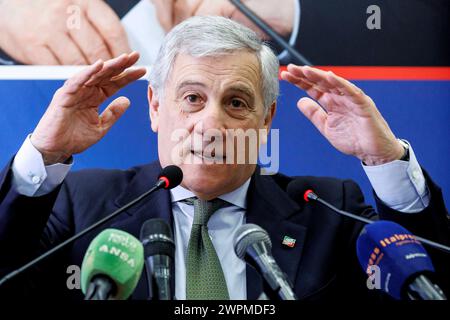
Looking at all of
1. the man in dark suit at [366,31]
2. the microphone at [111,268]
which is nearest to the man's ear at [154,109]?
the man in dark suit at [366,31]

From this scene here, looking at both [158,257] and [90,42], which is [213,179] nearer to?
[158,257]

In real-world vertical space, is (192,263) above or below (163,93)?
below

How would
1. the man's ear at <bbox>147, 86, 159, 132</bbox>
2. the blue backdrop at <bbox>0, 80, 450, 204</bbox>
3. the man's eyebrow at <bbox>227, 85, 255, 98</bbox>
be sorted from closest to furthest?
the man's eyebrow at <bbox>227, 85, 255, 98</bbox> < the man's ear at <bbox>147, 86, 159, 132</bbox> < the blue backdrop at <bbox>0, 80, 450, 204</bbox>

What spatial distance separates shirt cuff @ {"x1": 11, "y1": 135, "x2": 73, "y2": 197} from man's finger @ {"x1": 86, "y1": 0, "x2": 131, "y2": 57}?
0.83 metres

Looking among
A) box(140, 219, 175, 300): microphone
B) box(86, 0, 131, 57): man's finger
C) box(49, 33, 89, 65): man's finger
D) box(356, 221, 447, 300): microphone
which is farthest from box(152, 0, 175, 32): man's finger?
box(356, 221, 447, 300): microphone

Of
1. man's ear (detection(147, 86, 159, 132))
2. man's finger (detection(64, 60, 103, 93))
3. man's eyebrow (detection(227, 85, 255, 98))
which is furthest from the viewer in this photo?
man's ear (detection(147, 86, 159, 132))

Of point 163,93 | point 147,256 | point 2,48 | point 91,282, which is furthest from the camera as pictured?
point 2,48

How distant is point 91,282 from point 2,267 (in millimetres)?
780

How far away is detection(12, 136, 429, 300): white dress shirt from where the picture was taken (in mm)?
1932

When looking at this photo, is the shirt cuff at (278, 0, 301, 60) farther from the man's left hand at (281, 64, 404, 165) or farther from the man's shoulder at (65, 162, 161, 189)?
the man's shoulder at (65, 162, 161, 189)

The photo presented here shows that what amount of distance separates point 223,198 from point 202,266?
0.93 feet

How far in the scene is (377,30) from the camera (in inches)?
109
